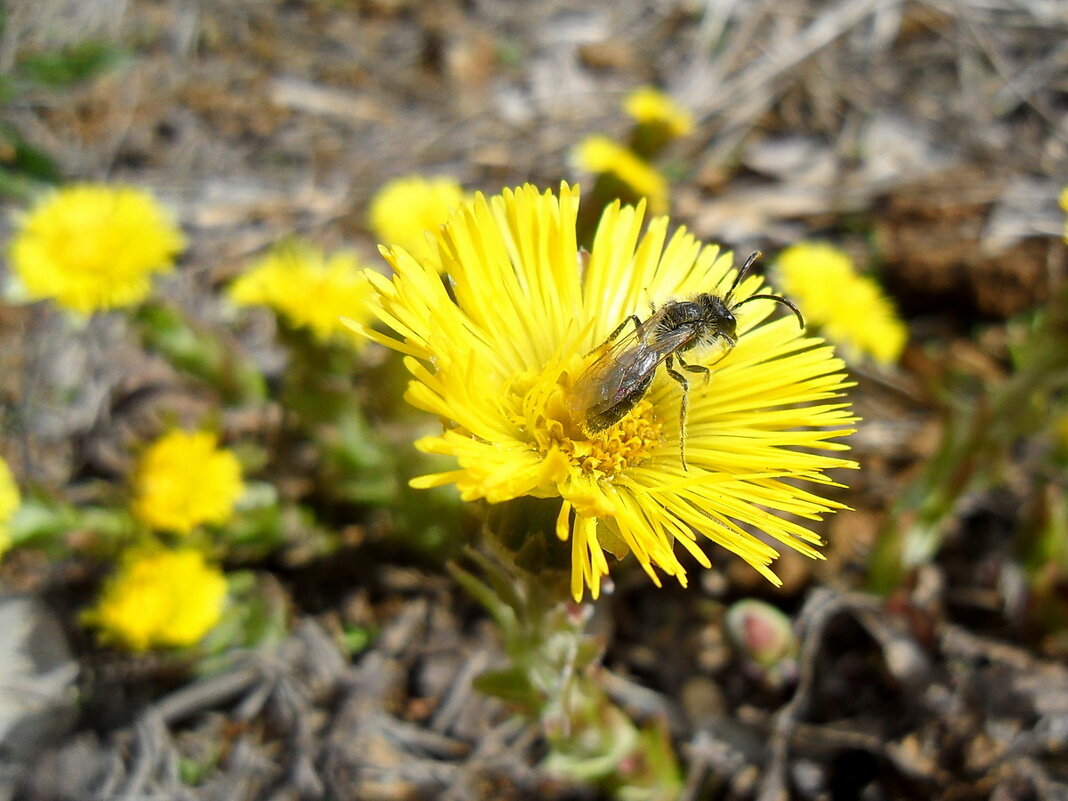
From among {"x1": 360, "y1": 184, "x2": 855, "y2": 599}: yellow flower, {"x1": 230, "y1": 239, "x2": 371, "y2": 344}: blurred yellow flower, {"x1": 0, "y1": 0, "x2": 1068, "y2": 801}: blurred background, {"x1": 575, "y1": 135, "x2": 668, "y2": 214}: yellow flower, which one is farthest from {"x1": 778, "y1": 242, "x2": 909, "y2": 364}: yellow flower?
{"x1": 230, "y1": 239, "x2": 371, "y2": 344}: blurred yellow flower

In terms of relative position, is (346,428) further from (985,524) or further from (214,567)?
(985,524)

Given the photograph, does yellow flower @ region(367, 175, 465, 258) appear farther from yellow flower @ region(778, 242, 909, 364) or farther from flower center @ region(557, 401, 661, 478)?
flower center @ region(557, 401, 661, 478)

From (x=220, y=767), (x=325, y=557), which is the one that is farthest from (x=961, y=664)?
(x=220, y=767)

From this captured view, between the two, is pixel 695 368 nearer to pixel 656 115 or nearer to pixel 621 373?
pixel 621 373

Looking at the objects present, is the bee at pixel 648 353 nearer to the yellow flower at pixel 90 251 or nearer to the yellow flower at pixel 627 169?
the yellow flower at pixel 627 169

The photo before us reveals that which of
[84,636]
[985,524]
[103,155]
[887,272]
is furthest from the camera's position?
[103,155]

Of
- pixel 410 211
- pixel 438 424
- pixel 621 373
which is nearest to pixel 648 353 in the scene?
A: pixel 621 373
